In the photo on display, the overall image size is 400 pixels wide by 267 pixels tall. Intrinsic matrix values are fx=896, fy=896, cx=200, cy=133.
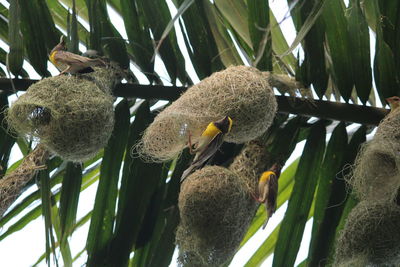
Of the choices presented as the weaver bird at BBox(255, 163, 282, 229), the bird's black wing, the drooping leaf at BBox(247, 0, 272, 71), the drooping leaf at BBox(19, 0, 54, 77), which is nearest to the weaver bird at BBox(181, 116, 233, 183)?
the bird's black wing

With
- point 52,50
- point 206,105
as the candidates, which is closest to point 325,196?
point 206,105

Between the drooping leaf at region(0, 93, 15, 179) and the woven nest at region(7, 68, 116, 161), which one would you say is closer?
the woven nest at region(7, 68, 116, 161)

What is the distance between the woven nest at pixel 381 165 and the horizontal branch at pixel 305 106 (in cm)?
24

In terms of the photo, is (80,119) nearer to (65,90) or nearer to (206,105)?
(65,90)

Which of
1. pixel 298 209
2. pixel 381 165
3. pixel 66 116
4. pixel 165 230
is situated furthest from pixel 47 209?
pixel 381 165

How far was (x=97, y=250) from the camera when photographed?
9.99ft

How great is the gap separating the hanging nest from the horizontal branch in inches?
12.6

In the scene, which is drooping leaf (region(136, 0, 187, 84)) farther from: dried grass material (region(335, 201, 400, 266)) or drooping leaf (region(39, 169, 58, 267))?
dried grass material (region(335, 201, 400, 266))

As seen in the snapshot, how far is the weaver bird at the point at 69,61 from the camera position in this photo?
9.45 feet

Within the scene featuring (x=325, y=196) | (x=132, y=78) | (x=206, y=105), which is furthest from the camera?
(x=132, y=78)

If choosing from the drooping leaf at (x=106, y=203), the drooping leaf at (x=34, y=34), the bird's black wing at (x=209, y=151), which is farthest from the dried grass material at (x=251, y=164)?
the drooping leaf at (x=34, y=34)

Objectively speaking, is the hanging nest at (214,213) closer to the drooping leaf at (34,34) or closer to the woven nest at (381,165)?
the woven nest at (381,165)

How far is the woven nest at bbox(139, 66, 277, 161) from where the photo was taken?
8.86ft

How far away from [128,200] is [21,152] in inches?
20.0
